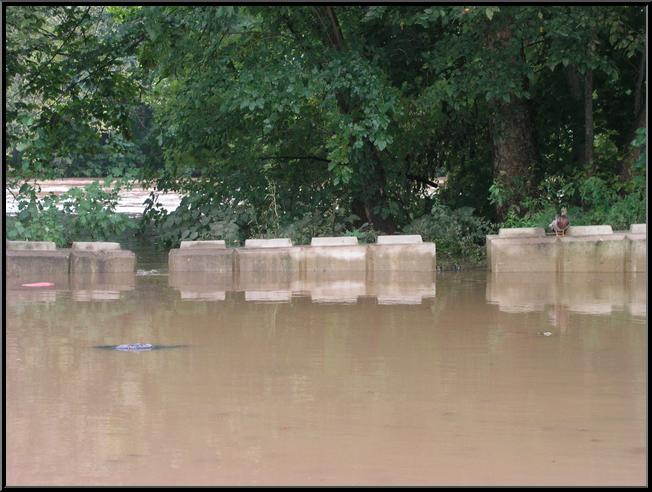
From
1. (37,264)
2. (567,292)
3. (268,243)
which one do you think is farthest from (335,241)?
(37,264)

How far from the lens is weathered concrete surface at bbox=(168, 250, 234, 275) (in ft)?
45.7

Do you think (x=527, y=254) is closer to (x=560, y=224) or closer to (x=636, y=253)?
(x=560, y=224)

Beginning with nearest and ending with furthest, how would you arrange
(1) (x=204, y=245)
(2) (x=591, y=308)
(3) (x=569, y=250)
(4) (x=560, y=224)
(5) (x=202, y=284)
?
1. (2) (x=591, y=308)
2. (5) (x=202, y=284)
3. (3) (x=569, y=250)
4. (4) (x=560, y=224)
5. (1) (x=204, y=245)

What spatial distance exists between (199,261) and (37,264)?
1.94m

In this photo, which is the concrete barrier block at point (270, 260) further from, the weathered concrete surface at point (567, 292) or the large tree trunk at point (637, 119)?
the large tree trunk at point (637, 119)

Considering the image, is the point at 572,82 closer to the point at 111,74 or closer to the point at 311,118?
the point at 311,118

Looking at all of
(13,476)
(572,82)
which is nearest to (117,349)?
(13,476)

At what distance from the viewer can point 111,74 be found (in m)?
17.1

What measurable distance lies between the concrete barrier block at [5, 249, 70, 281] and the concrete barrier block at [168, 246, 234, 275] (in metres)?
1.29

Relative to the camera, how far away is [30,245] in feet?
45.6

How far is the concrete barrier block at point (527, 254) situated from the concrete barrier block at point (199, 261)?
10.8 feet

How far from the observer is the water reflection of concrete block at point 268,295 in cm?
1194

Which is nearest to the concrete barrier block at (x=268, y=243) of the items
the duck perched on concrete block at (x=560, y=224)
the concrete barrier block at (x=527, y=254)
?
the concrete barrier block at (x=527, y=254)

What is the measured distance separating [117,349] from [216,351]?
2.62 ft
